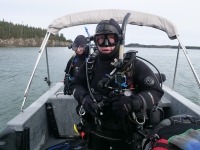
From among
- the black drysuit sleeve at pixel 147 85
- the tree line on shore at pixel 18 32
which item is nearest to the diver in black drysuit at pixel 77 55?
the black drysuit sleeve at pixel 147 85

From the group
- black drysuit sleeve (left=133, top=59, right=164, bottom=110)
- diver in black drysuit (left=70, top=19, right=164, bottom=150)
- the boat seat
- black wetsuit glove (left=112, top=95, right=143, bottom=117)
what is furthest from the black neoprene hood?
the boat seat

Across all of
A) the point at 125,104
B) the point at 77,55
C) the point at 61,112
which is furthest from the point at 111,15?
the point at 125,104

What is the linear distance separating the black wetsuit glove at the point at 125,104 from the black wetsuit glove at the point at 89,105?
0.20 meters

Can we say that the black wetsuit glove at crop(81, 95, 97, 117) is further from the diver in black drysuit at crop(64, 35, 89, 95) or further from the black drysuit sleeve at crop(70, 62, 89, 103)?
the diver in black drysuit at crop(64, 35, 89, 95)

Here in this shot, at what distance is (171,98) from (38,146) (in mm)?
2281

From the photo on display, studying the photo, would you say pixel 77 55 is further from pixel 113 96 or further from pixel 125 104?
pixel 125 104

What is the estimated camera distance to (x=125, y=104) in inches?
86.0

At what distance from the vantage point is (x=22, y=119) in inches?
122

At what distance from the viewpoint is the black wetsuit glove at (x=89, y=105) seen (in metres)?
2.33

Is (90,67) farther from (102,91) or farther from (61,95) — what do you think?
(61,95)

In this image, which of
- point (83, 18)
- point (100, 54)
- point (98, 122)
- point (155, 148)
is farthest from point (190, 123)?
point (83, 18)

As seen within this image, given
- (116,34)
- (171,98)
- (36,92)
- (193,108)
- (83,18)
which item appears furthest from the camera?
(36,92)

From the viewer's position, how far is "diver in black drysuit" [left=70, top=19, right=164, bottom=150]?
2258mm

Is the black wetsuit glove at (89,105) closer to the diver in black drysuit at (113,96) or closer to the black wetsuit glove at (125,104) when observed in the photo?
the diver in black drysuit at (113,96)
